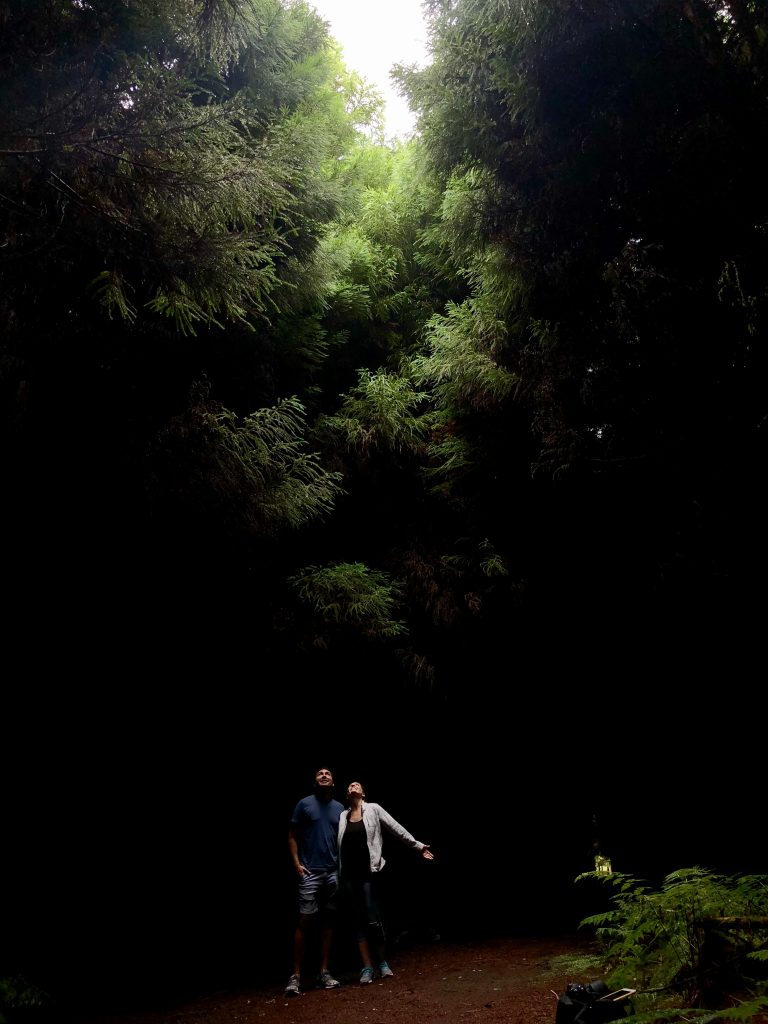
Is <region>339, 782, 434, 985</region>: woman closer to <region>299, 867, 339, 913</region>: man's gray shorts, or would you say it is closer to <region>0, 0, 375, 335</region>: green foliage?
<region>299, 867, 339, 913</region>: man's gray shorts

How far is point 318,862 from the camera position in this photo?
6.21 m

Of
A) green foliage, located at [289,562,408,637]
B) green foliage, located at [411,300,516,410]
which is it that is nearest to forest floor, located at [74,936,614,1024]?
green foliage, located at [289,562,408,637]

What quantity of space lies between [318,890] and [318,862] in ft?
0.79

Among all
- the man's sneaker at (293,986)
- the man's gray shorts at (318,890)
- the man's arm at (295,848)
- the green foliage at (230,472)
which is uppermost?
the green foliage at (230,472)

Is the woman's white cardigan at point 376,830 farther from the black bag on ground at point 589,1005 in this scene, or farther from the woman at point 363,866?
the black bag on ground at point 589,1005

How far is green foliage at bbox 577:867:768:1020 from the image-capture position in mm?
3477

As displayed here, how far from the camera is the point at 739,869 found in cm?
853

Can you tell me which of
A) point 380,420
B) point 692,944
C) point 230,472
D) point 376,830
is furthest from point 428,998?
point 380,420

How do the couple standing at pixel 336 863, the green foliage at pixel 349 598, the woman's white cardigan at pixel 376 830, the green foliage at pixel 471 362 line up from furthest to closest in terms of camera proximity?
the green foliage at pixel 471 362
the green foliage at pixel 349 598
the woman's white cardigan at pixel 376 830
the couple standing at pixel 336 863

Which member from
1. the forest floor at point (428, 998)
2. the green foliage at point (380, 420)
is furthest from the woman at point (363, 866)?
the green foliage at point (380, 420)

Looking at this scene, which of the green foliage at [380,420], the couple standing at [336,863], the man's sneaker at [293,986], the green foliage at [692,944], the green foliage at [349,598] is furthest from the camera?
the green foliage at [380,420]

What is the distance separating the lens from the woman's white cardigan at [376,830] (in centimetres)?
602

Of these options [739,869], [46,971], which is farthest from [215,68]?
[739,869]

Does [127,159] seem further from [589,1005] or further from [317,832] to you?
[317,832]
